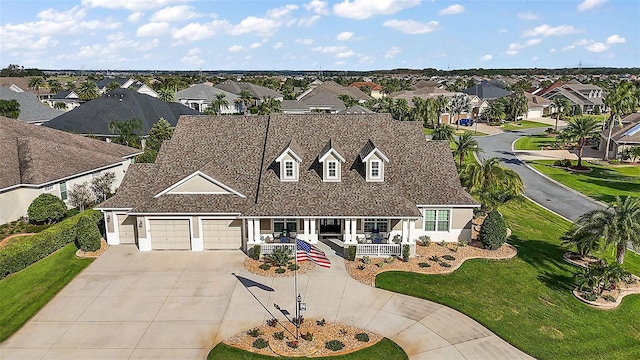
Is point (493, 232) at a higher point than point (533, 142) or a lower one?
lower

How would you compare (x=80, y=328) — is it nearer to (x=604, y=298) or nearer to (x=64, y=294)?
(x=64, y=294)

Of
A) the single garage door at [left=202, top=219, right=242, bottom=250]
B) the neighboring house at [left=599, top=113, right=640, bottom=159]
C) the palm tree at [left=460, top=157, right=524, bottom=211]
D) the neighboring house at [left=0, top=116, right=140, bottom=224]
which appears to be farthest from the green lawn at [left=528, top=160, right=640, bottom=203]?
the neighboring house at [left=0, top=116, right=140, bottom=224]

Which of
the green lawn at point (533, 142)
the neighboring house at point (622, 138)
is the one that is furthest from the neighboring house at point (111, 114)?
the neighboring house at point (622, 138)

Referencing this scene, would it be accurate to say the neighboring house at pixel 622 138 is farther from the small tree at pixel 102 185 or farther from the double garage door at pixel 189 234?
the small tree at pixel 102 185

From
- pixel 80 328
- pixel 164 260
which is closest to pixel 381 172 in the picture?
pixel 164 260

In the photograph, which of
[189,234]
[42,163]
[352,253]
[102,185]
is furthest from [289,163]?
[42,163]

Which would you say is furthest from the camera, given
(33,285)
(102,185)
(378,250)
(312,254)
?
(102,185)

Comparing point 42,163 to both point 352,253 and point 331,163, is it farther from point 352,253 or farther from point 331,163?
point 352,253
